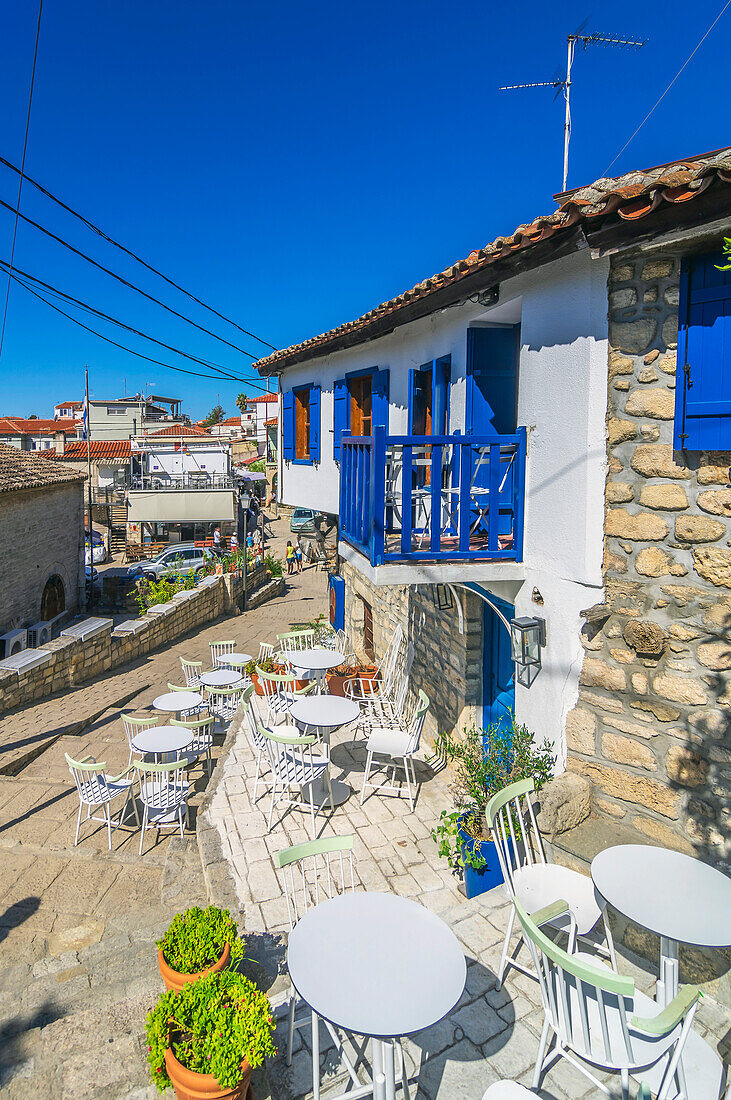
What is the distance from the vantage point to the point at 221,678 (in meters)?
10.2

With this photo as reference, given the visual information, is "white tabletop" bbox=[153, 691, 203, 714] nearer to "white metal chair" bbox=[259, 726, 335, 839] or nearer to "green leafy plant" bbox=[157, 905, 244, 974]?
"white metal chair" bbox=[259, 726, 335, 839]

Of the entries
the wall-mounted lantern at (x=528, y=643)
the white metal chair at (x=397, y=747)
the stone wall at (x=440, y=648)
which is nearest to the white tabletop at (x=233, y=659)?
the stone wall at (x=440, y=648)

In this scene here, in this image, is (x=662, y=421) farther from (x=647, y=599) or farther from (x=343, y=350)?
(x=343, y=350)

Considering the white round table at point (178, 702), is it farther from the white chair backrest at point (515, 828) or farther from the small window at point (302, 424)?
the white chair backrest at point (515, 828)

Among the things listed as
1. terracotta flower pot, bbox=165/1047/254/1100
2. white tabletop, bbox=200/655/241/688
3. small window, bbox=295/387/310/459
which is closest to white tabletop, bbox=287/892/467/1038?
terracotta flower pot, bbox=165/1047/254/1100

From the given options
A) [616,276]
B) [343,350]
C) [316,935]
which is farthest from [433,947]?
[343,350]

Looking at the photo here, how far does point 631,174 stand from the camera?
4.43 m

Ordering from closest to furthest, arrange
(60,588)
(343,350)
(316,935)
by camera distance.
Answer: (316,935) → (343,350) → (60,588)

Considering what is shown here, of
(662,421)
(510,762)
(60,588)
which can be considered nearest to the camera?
(662,421)

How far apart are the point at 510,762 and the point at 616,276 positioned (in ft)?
11.8

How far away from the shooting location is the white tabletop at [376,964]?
2557 mm

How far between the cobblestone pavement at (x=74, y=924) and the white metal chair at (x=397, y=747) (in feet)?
6.48

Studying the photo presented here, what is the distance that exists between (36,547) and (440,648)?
14.8m

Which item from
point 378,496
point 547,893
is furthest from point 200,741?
point 547,893
